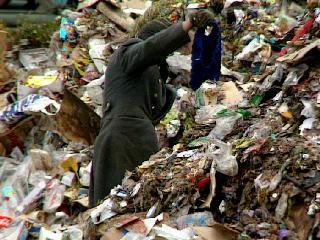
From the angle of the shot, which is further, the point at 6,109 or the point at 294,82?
the point at 6,109

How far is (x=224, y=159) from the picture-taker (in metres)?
4.46

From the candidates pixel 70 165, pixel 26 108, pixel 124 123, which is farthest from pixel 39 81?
pixel 124 123

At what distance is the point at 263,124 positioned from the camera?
17.0ft

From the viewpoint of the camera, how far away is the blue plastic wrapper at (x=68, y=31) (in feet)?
32.5

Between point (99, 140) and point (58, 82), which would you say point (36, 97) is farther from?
point (99, 140)

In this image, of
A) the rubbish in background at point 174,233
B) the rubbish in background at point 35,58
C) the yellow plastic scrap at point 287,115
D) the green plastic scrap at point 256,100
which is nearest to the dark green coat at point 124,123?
the green plastic scrap at point 256,100

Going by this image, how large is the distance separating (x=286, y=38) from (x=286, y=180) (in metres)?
4.31

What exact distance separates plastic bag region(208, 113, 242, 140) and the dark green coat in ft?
1.48

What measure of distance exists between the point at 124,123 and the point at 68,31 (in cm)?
438

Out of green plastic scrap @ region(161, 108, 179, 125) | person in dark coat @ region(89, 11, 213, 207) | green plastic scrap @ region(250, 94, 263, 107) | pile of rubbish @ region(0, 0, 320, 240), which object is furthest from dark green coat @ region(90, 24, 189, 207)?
green plastic scrap @ region(161, 108, 179, 125)

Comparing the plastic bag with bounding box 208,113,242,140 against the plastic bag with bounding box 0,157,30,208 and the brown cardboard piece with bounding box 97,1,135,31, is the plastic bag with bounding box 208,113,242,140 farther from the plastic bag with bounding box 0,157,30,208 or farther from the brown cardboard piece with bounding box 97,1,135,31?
the brown cardboard piece with bounding box 97,1,135,31

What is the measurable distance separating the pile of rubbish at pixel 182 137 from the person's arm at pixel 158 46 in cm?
58

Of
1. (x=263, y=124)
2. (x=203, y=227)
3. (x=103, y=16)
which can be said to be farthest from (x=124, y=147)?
(x=103, y=16)

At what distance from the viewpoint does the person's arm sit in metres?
5.36
